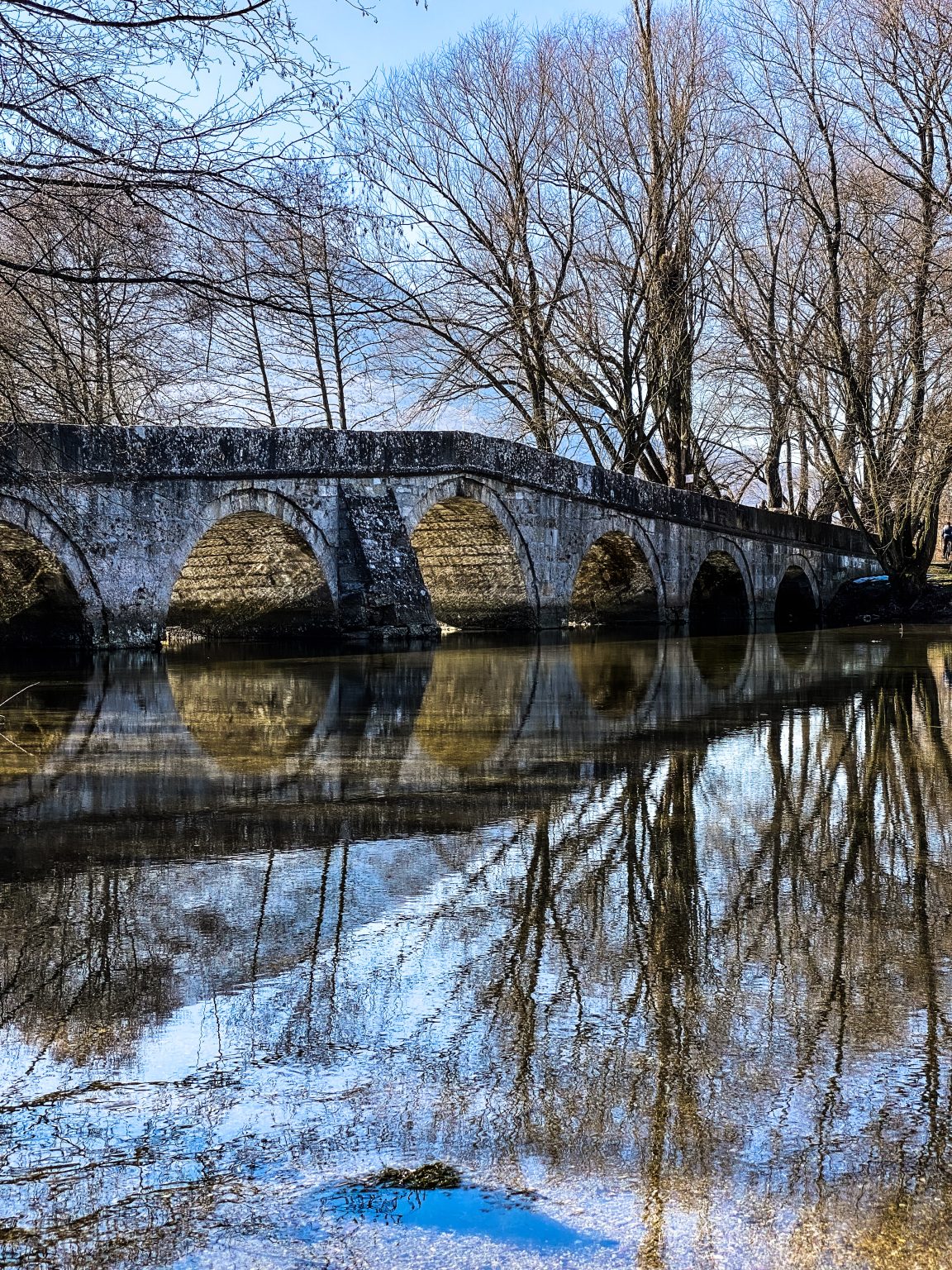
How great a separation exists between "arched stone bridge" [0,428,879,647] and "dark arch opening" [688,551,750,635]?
8.81 ft

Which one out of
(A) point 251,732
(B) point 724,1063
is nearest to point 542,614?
(A) point 251,732

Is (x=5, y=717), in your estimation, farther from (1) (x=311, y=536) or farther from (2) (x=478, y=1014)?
(1) (x=311, y=536)

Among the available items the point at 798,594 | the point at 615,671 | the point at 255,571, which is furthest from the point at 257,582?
the point at 798,594

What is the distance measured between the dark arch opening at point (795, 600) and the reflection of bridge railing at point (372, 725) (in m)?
14.1

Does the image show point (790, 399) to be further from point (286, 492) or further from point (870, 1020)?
point (870, 1020)

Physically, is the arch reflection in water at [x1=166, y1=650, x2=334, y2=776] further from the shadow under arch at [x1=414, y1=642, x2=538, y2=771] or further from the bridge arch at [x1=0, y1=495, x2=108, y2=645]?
the bridge arch at [x1=0, y1=495, x2=108, y2=645]

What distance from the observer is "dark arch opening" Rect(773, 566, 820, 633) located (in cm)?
2559

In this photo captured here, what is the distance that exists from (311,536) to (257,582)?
121cm

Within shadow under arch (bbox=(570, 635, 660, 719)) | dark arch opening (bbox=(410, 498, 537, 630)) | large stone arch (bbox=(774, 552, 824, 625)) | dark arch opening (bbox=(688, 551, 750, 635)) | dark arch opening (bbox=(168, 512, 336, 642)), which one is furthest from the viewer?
large stone arch (bbox=(774, 552, 824, 625))

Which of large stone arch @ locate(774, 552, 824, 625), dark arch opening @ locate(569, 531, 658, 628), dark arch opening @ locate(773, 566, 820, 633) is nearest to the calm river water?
dark arch opening @ locate(569, 531, 658, 628)

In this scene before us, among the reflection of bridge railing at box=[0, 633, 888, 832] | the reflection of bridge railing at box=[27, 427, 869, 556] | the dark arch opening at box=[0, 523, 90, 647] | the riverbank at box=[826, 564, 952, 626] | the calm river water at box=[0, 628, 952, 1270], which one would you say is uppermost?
the reflection of bridge railing at box=[27, 427, 869, 556]

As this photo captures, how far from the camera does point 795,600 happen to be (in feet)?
88.6

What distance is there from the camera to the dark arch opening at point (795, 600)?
2559cm

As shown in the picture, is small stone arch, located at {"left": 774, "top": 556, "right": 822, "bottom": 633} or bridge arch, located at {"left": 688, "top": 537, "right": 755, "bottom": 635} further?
small stone arch, located at {"left": 774, "top": 556, "right": 822, "bottom": 633}
